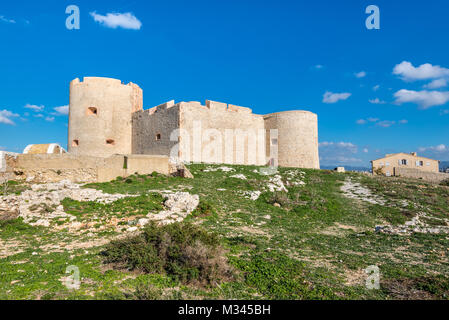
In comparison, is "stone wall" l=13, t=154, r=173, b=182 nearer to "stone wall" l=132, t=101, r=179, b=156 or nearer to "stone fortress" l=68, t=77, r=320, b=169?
"stone fortress" l=68, t=77, r=320, b=169

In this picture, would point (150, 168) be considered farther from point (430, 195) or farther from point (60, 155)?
point (430, 195)

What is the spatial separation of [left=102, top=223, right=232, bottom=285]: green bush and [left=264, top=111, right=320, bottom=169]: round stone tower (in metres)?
25.3

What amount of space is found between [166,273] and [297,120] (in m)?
27.4

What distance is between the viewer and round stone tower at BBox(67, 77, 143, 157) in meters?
25.9

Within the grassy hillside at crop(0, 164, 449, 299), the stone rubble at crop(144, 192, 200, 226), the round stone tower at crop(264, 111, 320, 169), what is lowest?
the grassy hillside at crop(0, 164, 449, 299)

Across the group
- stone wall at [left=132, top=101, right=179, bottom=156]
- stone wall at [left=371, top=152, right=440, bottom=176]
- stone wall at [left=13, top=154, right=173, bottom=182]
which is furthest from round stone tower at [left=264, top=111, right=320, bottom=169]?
stone wall at [left=13, top=154, right=173, bottom=182]

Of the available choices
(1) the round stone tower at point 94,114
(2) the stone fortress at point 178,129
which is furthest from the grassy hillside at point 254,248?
(1) the round stone tower at point 94,114

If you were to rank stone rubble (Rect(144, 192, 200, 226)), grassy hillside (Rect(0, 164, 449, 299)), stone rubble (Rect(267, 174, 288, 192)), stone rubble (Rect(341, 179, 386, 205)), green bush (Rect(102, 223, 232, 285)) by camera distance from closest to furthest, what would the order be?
grassy hillside (Rect(0, 164, 449, 299)), green bush (Rect(102, 223, 232, 285)), stone rubble (Rect(144, 192, 200, 226)), stone rubble (Rect(341, 179, 386, 205)), stone rubble (Rect(267, 174, 288, 192))

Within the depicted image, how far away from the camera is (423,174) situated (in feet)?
115

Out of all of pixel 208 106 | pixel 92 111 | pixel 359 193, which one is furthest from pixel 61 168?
pixel 359 193

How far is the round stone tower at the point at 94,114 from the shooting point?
2589 cm

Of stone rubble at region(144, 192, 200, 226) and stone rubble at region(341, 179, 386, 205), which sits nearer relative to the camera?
stone rubble at region(144, 192, 200, 226)

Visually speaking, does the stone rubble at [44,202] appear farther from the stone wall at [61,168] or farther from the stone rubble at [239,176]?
the stone rubble at [239,176]

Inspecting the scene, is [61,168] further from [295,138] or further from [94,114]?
[295,138]
